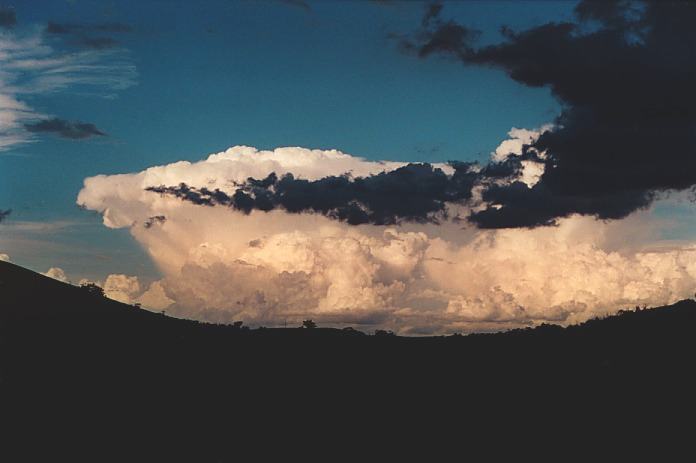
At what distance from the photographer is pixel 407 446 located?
36562mm

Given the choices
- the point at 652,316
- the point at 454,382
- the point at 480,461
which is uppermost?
the point at 652,316

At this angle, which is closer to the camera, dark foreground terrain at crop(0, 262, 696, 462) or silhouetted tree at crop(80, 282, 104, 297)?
dark foreground terrain at crop(0, 262, 696, 462)

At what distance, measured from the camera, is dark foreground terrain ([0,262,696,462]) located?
3706 centimetres

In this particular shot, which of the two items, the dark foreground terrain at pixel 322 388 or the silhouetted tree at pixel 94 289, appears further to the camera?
the silhouetted tree at pixel 94 289

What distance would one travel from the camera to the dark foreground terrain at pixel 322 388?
122ft

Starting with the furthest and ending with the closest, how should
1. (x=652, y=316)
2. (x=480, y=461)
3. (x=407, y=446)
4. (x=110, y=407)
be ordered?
(x=652, y=316), (x=110, y=407), (x=407, y=446), (x=480, y=461)

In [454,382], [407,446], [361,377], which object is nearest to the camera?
[407,446]

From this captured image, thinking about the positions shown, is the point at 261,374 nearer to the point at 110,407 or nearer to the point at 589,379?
the point at 110,407

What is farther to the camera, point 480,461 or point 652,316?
point 652,316

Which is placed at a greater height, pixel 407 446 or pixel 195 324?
pixel 195 324

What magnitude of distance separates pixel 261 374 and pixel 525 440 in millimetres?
19741

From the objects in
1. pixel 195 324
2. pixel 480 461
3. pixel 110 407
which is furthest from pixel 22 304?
pixel 480 461

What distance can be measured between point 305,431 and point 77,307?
113 feet

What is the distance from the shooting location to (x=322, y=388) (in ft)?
153
